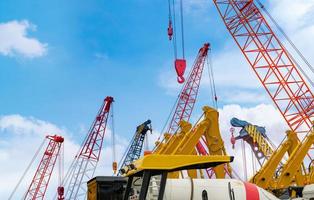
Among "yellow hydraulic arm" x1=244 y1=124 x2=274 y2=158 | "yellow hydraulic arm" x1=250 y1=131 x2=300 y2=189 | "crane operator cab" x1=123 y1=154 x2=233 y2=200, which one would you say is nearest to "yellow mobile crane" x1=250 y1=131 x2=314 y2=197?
"yellow hydraulic arm" x1=250 y1=131 x2=300 y2=189

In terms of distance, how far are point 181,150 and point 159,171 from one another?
2665 centimetres

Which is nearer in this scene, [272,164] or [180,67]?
[272,164]

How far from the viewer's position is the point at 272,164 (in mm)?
35625

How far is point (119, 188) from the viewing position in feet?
45.5

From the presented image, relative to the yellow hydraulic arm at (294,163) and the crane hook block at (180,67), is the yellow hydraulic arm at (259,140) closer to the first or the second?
the crane hook block at (180,67)

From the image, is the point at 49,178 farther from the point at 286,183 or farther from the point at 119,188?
the point at 119,188

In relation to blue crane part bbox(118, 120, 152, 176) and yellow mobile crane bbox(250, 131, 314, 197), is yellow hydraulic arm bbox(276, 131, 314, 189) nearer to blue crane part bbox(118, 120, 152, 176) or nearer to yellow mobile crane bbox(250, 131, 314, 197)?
Answer: yellow mobile crane bbox(250, 131, 314, 197)

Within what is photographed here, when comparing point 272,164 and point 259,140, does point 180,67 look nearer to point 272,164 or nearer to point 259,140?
point 272,164

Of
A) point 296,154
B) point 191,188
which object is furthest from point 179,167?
point 296,154

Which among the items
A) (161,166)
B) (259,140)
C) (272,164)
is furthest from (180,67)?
(161,166)

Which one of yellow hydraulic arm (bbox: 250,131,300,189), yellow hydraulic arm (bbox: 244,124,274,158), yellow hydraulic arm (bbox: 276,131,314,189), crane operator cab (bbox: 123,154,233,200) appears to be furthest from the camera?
yellow hydraulic arm (bbox: 244,124,274,158)

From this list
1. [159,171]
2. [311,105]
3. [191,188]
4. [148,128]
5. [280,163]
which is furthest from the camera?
[148,128]

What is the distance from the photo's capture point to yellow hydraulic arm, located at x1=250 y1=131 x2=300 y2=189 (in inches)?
1351

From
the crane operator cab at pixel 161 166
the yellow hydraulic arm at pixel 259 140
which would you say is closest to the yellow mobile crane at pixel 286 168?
the crane operator cab at pixel 161 166
